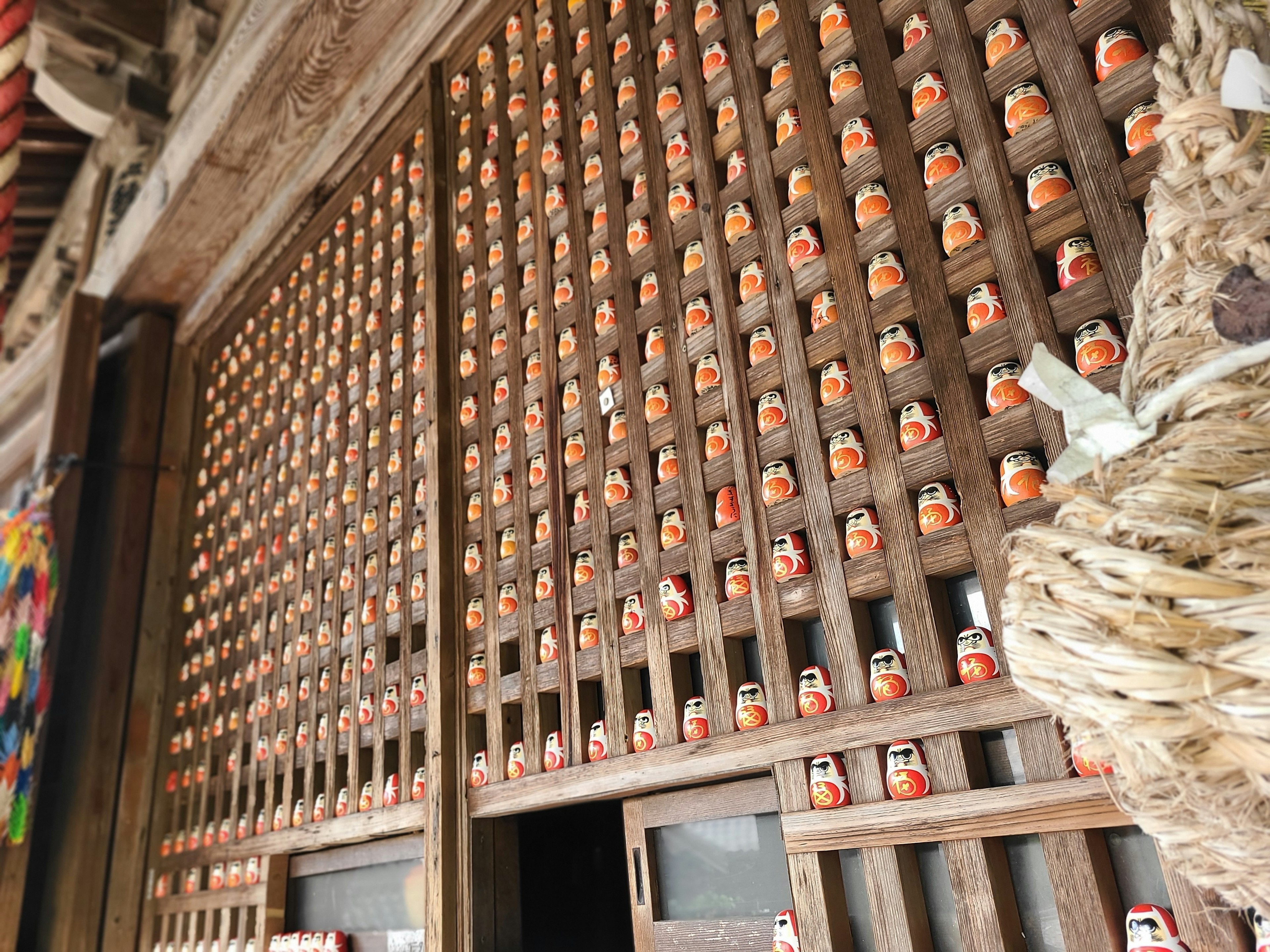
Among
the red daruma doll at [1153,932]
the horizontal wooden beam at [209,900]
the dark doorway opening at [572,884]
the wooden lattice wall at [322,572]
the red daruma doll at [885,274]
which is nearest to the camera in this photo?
the red daruma doll at [1153,932]

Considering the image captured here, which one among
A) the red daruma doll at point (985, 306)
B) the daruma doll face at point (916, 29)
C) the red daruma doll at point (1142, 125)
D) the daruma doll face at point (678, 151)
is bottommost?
the red daruma doll at point (985, 306)

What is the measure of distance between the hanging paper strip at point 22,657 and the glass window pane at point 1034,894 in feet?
7.71

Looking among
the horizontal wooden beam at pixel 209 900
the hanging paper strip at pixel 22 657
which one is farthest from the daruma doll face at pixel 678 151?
the hanging paper strip at pixel 22 657

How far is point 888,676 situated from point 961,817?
0.16 m

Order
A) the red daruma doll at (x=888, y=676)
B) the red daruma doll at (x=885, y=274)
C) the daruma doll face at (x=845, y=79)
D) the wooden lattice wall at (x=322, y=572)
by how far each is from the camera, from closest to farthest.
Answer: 1. the red daruma doll at (x=888, y=676)
2. the red daruma doll at (x=885, y=274)
3. the daruma doll face at (x=845, y=79)
4. the wooden lattice wall at (x=322, y=572)

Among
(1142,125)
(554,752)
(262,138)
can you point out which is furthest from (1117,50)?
(262,138)

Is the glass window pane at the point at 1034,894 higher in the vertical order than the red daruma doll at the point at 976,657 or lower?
lower

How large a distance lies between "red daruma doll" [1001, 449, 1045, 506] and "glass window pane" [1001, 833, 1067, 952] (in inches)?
12.8

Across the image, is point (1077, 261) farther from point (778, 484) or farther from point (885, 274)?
point (778, 484)

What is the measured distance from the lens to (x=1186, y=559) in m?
0.53

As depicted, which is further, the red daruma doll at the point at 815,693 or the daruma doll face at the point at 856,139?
the daruma doll face at the point at 856,139

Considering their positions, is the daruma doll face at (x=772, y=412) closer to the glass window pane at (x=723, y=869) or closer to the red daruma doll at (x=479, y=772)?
the glass window pane at (x=723, y=869)

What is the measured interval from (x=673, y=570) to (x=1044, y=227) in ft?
2.05

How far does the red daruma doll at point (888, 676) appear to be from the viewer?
1.02m
